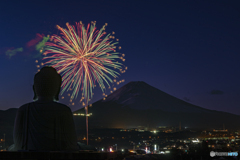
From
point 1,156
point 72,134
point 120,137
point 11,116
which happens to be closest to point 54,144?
point 72,134

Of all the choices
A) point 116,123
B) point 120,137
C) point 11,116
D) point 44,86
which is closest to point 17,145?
point 44,86

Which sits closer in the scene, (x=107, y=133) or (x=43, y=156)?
(x=43, y=156)

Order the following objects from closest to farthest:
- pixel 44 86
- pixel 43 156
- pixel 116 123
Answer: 1. pixel 43 156
2. pixel 44 86
3. pixel 116 123

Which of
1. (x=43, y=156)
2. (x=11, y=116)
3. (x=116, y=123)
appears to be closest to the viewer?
(x=43, y=156)

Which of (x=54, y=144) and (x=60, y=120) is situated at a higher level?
(x=60, y=120)

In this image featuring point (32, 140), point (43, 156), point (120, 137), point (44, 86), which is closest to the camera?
point (43, 156)

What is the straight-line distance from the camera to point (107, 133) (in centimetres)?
11538

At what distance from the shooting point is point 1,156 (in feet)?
32.1

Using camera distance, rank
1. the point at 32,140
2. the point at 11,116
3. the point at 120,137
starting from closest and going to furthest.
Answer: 1. the point at 32,140
2. the point at 11,116
3. the point at 120,137

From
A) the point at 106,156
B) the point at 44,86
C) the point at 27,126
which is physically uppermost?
the point at 44,86

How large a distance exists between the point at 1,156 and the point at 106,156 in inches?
127

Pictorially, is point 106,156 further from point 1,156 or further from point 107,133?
point 107,133

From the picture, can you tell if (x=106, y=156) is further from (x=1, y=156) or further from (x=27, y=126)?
(x=27, y=126)

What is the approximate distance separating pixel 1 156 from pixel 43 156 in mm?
1310
